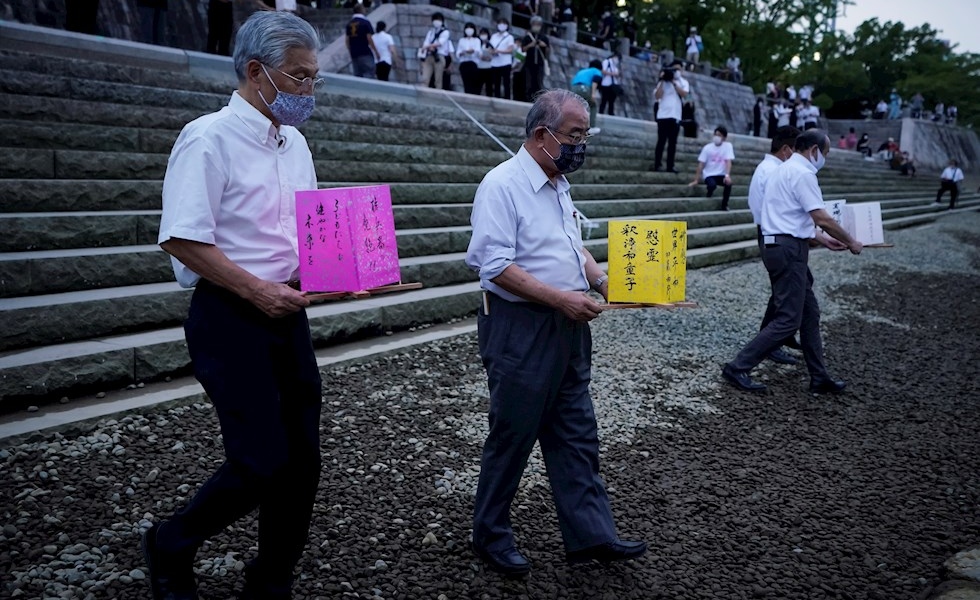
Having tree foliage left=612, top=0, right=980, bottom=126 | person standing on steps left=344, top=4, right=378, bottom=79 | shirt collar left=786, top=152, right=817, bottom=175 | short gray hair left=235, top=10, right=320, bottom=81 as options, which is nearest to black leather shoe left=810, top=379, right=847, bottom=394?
shirt collar left=786, top=152, right=817, bottom=175

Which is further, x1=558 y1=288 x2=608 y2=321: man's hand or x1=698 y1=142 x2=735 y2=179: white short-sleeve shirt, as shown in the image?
x1=698 y1=142 x2=735 y2=179: white short-sleeve shirt

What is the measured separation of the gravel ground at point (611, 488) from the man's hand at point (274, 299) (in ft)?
3.86

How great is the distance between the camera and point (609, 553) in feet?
9.21

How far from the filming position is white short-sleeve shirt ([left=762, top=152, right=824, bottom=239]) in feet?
17.3

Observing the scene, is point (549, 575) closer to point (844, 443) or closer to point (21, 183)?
point (844, 443)

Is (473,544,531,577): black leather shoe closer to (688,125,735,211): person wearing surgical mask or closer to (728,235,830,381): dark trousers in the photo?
(728,235,830,381): dark trousers

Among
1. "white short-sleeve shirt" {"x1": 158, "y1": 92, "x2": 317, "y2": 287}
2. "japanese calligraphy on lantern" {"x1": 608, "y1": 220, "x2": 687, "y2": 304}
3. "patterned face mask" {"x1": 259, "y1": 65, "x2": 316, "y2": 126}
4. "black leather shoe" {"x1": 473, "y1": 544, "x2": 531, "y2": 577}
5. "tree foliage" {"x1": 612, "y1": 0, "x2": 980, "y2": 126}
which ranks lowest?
"black leather shoe" {"x1": 473, "y1": 544, "x2": 531, "y2": 577}

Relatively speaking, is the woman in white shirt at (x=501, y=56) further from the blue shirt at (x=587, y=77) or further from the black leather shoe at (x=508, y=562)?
the black leather shoe at (x=508, y=562)

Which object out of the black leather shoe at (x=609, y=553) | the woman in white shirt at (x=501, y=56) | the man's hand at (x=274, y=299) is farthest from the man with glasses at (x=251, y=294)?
the woman in white shirt at (x=501, y=56)

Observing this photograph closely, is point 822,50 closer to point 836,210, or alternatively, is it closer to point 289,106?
point 836,210

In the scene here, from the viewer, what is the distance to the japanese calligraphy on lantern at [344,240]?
2188 mm

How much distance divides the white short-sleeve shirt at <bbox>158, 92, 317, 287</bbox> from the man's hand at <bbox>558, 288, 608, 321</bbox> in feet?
2.98

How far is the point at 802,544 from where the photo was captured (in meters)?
3.23

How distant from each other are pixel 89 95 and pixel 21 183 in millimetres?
2151
